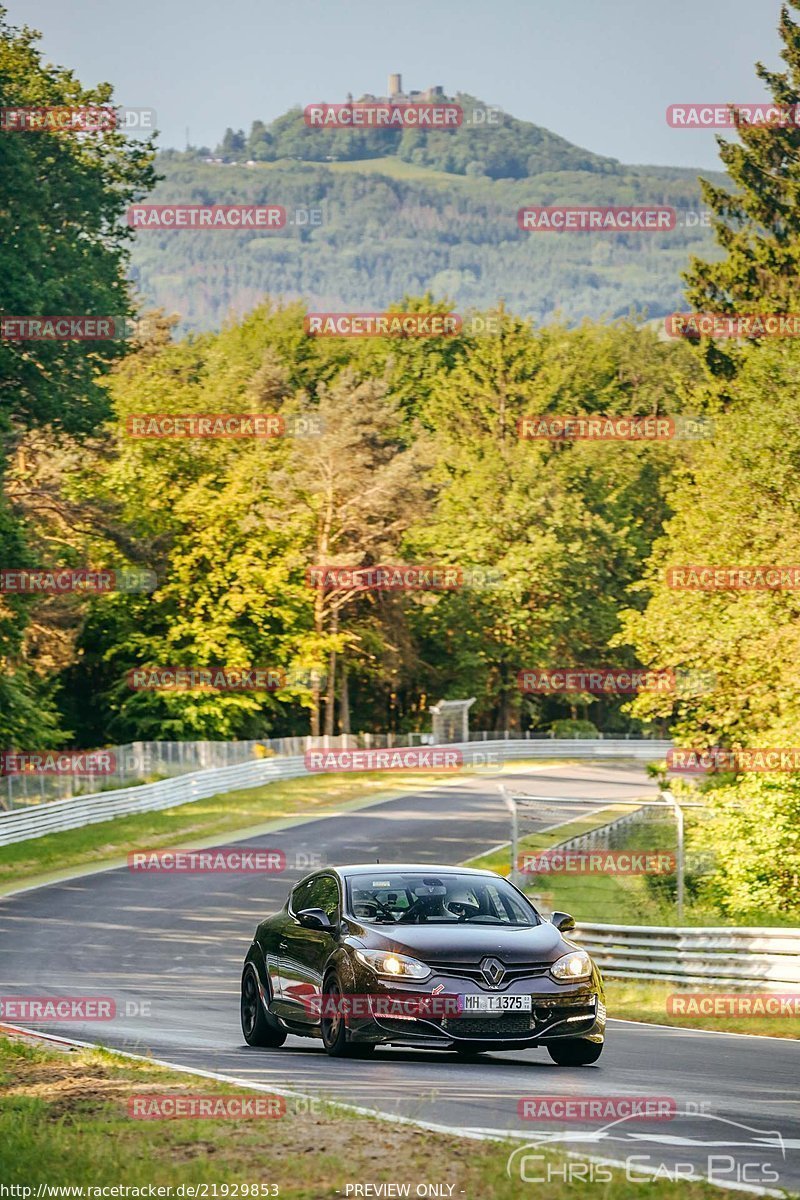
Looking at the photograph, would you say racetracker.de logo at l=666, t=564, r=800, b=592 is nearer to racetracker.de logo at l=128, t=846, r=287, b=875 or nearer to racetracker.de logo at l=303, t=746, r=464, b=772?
racetracker.de logo at l=128, t=846, r=287, b=875

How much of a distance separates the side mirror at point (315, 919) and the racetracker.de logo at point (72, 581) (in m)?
29.6

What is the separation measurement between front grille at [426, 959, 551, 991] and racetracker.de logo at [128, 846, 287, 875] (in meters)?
28.8

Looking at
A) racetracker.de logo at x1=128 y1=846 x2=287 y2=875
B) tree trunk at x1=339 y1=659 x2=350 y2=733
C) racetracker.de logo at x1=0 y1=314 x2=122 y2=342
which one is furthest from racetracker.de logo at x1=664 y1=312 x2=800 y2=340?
tree trunk at x1=339 y1=659 x2=350 y2=733

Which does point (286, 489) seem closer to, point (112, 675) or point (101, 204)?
point (112, 675)

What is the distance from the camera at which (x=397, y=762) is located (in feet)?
233

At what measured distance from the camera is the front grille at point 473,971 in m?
12.3

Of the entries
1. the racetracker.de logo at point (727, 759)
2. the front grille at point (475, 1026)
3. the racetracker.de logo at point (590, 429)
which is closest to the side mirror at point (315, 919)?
the front grille at point (475, 1026)

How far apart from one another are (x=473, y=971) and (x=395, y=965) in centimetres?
54

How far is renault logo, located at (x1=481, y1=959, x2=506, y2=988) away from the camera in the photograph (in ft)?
40.3

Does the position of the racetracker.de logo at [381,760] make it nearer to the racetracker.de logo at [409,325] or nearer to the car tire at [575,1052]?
the racetracker.de logo at [409,325]

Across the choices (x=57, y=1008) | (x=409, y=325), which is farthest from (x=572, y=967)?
(x=409, y=325)

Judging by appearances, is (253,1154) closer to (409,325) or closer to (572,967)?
(572,967)

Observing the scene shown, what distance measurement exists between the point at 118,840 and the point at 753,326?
74.8ft

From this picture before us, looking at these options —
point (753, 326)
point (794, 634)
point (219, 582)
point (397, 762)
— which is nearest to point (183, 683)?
point (219, 582)
